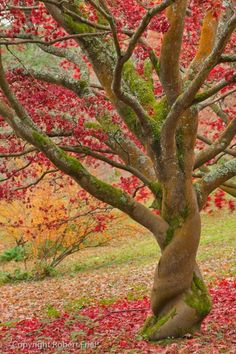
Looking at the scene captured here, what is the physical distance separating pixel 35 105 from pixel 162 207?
247 cm

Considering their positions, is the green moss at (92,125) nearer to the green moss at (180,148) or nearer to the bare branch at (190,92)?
the green moss at (180,148)

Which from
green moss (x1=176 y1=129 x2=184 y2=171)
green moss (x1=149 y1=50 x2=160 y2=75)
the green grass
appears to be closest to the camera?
green moss (x1=176 y1=129 x2=184 y2=171)

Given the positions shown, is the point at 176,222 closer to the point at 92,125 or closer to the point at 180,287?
the point at 180,287

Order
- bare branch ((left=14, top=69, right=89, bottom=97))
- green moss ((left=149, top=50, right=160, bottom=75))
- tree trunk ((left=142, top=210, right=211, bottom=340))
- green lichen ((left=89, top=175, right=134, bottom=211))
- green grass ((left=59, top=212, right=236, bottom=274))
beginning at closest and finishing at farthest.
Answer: green lichen ((left=89, top=175, right=134, bottom=211)), tree trunk ((left=142, top=210, right=211, bottom=340)), green moss ((left=149, top=50, right=160, bottom=75)), bare branch ((left=14, top=69, right=89, bottom=97)), green grass ((left=59, top=212, right=236, bottom=274))

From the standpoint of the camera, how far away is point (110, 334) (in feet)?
22.6

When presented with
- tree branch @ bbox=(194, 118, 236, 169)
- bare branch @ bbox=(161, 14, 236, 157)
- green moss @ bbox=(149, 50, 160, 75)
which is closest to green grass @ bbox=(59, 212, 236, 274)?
tree branch @ bbox=(194, 118, 236, 169)

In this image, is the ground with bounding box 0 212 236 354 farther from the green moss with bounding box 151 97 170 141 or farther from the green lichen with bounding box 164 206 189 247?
the green moss with bounding box 151 97 170 141

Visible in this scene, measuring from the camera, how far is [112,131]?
7.21 meters

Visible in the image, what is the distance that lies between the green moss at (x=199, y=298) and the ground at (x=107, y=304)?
0.31 m

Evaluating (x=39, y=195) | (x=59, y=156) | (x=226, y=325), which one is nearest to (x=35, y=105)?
(x=59, y=156)

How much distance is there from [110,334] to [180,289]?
1.20 m

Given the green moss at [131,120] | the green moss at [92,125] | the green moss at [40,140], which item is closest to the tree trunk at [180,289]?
the green moss at [131,120]

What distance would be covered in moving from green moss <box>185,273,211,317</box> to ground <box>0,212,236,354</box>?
0.31m

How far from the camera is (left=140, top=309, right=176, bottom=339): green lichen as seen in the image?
631 cm
